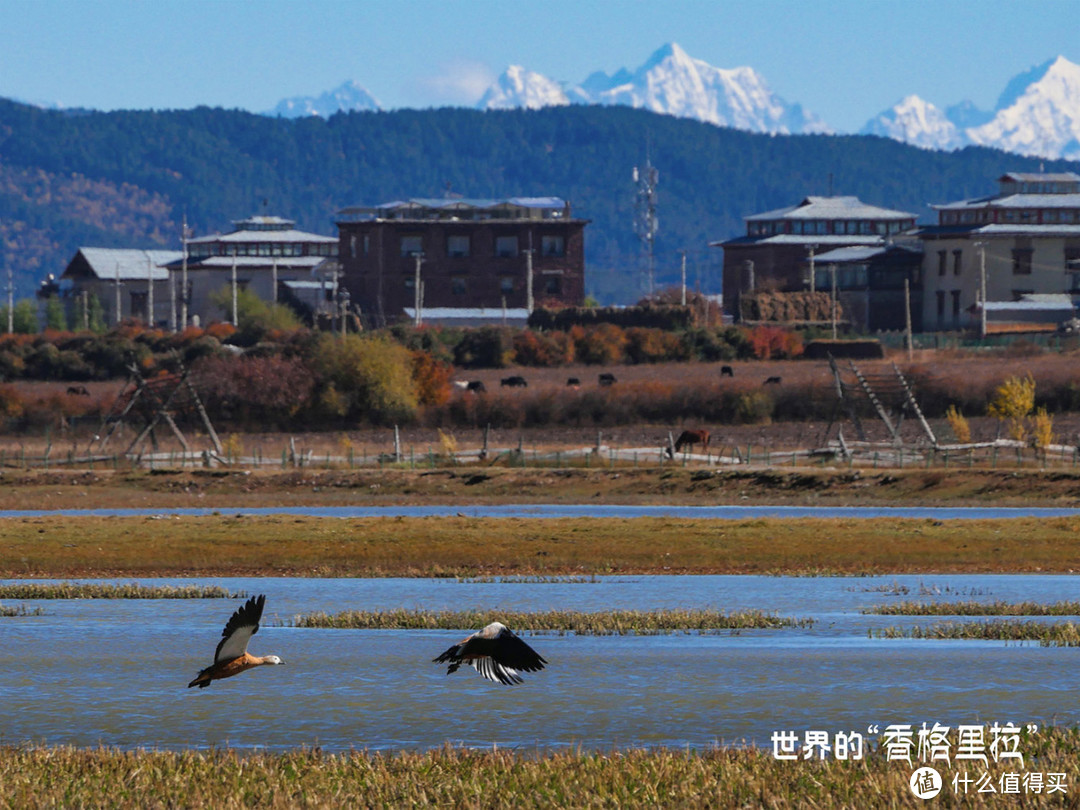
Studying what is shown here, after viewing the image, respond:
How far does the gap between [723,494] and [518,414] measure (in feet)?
103

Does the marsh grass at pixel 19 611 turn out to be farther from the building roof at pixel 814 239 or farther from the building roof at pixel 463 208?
the building roof at pixel 814 239

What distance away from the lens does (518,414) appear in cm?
9325

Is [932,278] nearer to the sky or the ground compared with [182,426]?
nearer to the sky

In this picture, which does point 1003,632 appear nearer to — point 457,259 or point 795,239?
point 457,259

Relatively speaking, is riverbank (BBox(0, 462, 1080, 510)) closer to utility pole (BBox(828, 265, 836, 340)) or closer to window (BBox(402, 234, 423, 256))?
utility pole (BBox(828, 265, 836, 340))

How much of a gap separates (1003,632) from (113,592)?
1695 centimetres

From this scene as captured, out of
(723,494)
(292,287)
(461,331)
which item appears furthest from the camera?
(292,287)

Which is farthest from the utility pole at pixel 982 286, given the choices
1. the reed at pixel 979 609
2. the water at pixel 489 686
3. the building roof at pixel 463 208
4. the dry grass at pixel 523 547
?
the water at pixel 489 686

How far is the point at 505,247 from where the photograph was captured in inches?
6767

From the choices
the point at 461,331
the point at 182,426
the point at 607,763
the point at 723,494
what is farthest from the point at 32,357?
the point at 607,763

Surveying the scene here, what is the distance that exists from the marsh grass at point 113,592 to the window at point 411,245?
13535 centimetres

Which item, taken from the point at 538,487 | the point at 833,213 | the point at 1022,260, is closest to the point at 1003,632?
the point at 538,487

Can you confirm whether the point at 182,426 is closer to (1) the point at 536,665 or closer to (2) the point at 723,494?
(2) the point at 723,494

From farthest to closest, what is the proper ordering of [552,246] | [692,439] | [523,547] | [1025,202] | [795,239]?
[795,239] → [552,246] → [1025,202] → [692,439] → [523,547]
